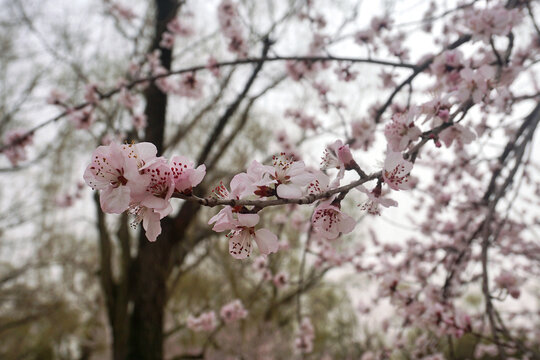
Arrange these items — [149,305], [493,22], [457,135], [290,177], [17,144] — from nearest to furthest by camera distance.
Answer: [290,177], [457,135], [493,22], [17,144], [149,305]

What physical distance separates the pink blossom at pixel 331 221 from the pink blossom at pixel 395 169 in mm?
125

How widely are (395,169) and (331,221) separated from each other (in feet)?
0.64

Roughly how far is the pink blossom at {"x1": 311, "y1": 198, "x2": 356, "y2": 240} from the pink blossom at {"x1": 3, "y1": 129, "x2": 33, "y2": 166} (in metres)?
2.14

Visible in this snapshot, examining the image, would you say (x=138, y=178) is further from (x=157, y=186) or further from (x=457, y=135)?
(x=457, y=135)

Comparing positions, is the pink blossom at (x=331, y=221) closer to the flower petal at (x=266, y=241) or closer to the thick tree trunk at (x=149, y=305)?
the flower petal at (x=266, y=241)

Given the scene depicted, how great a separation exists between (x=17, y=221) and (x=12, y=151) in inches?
176

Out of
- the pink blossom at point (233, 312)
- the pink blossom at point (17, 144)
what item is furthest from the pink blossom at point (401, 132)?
the pink blossom at point (233, 312)

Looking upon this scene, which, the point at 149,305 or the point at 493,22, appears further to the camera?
the point at 149,305

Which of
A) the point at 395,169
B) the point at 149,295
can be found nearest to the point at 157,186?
the point at 395,169

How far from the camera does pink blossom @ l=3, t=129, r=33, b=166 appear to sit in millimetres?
2198

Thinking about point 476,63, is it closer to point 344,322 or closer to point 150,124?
point 150,124

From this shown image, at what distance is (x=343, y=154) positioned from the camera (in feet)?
2.69

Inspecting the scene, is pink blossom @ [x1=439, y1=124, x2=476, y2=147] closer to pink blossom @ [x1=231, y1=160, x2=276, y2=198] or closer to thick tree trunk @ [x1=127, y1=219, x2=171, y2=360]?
pink blossom @ [x1=231, y1=160, x2=276, y2=198]

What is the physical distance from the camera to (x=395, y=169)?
0.83m
